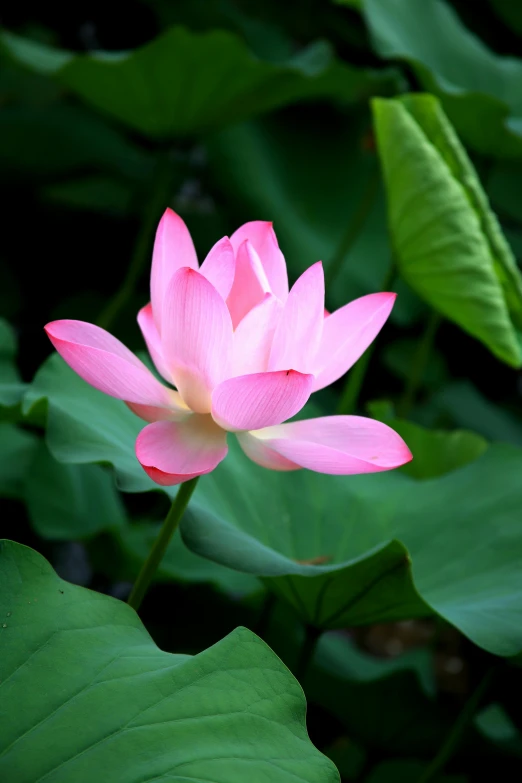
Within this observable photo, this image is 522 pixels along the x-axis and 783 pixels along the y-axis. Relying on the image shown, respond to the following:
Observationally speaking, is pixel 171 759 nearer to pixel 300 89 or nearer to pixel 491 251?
pixel 491 251

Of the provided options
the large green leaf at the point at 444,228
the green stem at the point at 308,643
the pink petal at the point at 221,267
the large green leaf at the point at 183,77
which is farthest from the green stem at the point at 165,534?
the large green leaf at the point at 183,77

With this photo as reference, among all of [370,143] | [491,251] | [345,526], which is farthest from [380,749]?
[370,143]

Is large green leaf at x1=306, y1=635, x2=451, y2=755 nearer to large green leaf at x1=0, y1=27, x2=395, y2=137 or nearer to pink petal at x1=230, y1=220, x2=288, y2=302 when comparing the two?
pink petal at x1=230, y1=220, x2=288, y2=302

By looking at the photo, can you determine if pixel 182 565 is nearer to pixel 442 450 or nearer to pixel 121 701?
pixel 442 450

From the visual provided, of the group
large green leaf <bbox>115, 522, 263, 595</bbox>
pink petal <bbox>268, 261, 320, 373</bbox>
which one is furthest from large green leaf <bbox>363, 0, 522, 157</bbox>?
pink petal <bbox>268, 261, 320, 373</bbox>

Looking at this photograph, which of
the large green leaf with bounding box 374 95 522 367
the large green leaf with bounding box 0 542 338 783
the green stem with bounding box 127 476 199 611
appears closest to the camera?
the large green leaf with bounding box 0 542 338 783

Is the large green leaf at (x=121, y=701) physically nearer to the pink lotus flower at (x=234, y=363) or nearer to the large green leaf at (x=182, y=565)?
the pink lotus flower at (x=234, y=363)

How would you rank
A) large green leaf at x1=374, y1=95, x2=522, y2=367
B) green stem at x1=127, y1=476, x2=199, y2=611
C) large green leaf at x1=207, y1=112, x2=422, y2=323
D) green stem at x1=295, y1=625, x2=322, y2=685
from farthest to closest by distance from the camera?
large green leaf at x1=207, y1=112, x2=422, y2=323, large green leaf at x1=374, y1=95, x2=522, y2=367, green stem at x1=295, y1=625, x2=322, y2=685, green stem at x1=127, y1=476, x2=199, y2=611
